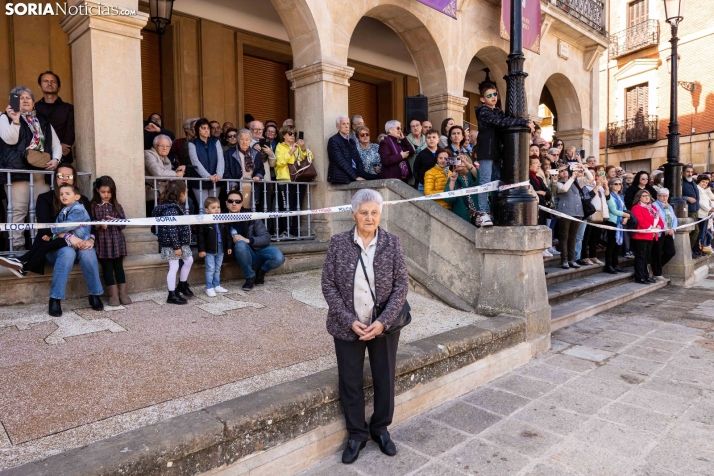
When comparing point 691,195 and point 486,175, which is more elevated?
point 486,175

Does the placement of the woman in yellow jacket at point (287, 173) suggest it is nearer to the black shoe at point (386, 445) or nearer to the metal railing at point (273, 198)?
the metal railing at point (273, 198)

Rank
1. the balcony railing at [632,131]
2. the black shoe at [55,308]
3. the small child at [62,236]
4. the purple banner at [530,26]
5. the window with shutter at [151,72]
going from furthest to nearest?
1. the balcony railing at [632,131]
2. the purple banner at [530,26]
3. the window with shutter at [151,72]
4. the small child at [62,236]
5. the black shoe at [55,308]

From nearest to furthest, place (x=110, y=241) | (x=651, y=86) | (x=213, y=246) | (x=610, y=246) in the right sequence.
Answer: (x=110, y=241) < (x=213, y=246) < (x=610, y=246) < (x=651, y=86)

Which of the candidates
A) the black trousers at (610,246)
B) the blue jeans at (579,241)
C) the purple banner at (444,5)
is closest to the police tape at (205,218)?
the blue jeans at (579,241)

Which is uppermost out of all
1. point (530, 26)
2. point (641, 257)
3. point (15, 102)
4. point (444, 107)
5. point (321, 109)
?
point (530, 26)

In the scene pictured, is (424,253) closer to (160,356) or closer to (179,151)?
(160,356)

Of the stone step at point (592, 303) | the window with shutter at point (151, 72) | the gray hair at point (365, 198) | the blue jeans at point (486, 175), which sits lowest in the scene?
the stone step at point (592, 303)

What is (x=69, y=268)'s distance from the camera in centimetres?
452

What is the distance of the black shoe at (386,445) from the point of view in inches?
119

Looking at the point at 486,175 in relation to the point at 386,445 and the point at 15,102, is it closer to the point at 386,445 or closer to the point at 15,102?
the point at 386,445

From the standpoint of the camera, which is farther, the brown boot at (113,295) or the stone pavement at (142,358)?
the brown boot at (113,295)

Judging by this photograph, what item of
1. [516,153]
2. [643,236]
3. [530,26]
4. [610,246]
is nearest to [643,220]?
[643,236]

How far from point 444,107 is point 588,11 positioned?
285 inches

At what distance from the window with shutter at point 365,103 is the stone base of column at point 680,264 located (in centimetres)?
786
